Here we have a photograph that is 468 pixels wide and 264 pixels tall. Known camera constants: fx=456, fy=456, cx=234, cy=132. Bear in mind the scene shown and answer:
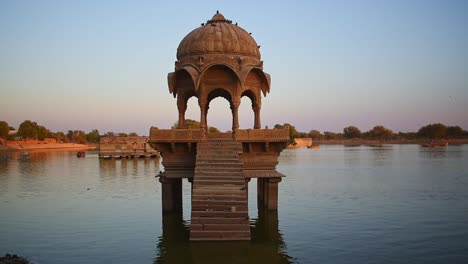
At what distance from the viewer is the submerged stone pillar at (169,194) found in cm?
2170

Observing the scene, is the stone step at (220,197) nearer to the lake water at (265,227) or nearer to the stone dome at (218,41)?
the lake water at (265,227)

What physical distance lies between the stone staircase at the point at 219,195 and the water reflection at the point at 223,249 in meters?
0.36

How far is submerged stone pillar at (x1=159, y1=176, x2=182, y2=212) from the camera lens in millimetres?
21698

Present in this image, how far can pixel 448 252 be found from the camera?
1585cm

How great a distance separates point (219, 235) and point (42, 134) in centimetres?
14469

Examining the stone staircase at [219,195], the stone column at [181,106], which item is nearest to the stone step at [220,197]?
the stone staircase at [219,195]

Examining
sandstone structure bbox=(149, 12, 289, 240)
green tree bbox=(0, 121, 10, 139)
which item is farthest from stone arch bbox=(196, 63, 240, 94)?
green tree bbox=(0, 121, 10, 139)

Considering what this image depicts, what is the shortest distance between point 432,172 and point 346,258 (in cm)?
3617

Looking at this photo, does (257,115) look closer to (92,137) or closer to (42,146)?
(42,146)

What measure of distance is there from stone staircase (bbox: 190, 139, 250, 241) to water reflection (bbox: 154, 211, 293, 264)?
36 cm

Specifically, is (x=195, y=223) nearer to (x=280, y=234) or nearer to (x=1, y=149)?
(x=280, y=234)

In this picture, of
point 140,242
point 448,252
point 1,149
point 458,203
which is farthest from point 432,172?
point 1,149

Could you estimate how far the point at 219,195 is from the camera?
1669cm

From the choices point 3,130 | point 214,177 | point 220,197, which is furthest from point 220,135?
point 3,130
